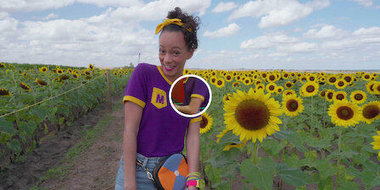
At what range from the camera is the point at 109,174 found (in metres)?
4.16

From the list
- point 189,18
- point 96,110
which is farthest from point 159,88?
point 96,110

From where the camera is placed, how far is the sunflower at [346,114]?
9.35 feet

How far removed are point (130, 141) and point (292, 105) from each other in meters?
2.76

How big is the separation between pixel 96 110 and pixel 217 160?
8.24 meters

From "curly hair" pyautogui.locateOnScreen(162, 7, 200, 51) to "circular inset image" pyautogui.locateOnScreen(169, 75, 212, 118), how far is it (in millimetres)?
224

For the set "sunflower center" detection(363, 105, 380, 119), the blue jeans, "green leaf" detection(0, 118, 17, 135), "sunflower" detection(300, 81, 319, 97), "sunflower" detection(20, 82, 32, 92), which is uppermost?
"sunflower" detection(300, 81, 319, 97)

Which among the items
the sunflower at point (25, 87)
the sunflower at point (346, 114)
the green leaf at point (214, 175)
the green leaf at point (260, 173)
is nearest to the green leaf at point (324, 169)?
the sunflower at point (346, 114)

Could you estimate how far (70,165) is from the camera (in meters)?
4.48

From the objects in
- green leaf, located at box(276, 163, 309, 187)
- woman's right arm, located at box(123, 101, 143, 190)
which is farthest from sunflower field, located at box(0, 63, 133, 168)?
green leaf, located at box(276, 163, 309, 187)

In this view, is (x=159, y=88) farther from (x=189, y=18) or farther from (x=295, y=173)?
(x=295, y=173)

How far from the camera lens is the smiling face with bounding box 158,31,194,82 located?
5.05 ft

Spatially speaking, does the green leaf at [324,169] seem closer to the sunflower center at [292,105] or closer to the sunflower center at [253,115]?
the sunflower center at [253,115]

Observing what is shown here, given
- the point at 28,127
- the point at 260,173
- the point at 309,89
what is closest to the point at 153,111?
the point at 260,173

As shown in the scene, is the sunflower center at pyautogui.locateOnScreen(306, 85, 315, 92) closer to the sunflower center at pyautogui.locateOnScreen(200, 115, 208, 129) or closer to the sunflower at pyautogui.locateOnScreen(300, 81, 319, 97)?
the sunflower at pyautogui.locateOnScreen(300, 81, 319, 97)
